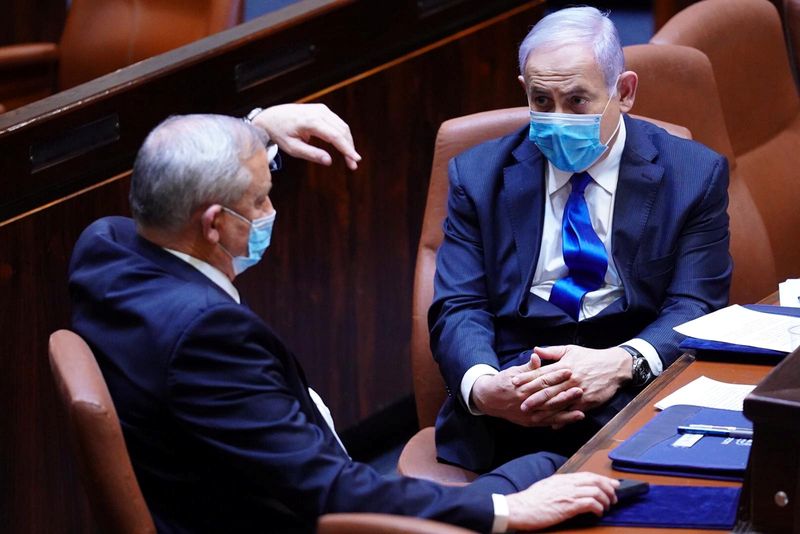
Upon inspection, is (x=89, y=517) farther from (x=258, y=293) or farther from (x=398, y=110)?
(x=398, y=110)

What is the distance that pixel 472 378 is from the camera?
2.33 meters

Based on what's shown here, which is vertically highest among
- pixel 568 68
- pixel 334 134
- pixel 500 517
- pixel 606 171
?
pixel 568 68

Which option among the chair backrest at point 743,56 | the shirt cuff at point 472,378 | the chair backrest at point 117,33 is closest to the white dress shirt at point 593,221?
the shirt cuff at point 472,378

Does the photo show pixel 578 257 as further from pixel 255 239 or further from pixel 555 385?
pixel 255 239

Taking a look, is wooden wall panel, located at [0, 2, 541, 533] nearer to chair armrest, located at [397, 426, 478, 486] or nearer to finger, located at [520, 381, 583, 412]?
chair armrest, located at [397, 426, 478, 486]

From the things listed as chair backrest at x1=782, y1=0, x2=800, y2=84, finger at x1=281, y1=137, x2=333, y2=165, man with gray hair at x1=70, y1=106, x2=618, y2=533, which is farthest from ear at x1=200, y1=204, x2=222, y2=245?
chair backrest at x1=782, y1=0, x2=800, y2=84

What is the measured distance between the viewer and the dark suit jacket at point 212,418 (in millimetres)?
1707

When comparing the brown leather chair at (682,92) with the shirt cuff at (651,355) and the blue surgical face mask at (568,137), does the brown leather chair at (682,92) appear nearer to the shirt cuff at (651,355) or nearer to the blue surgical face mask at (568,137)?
the blue surgical face mask at (568,137)

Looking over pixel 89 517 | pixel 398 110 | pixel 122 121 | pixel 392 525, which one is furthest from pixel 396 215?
pixel 392 525

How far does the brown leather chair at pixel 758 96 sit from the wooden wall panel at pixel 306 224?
24.5 inches

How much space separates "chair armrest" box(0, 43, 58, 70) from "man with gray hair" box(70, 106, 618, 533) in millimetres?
2145

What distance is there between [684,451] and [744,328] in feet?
1.60

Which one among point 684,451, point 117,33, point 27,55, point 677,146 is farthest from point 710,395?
point 27,55

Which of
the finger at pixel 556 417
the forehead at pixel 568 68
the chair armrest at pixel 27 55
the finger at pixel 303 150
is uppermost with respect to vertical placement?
the forehead at pixel 568 68
